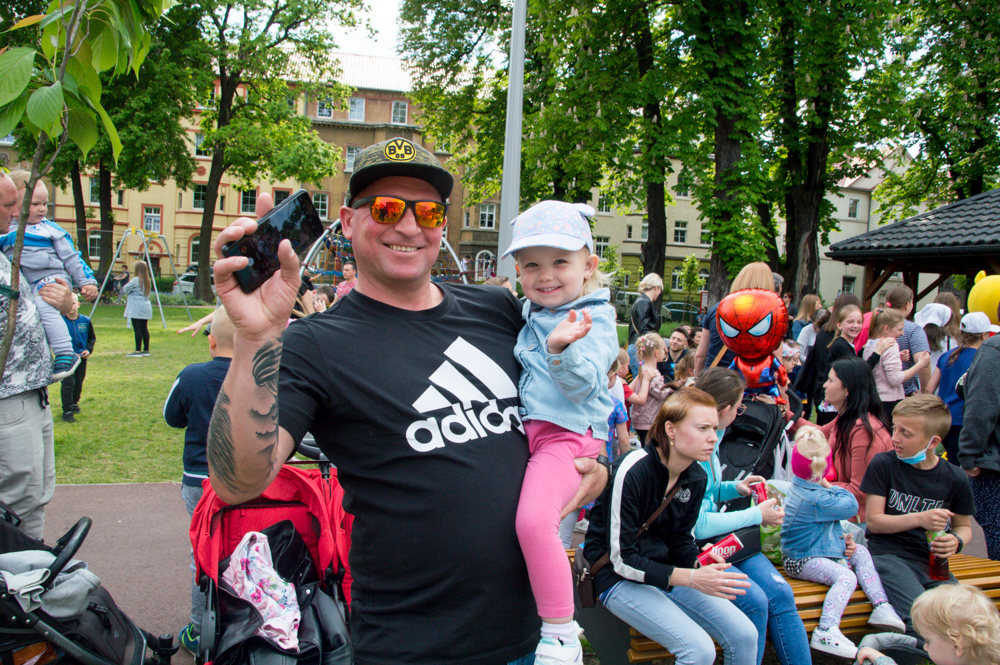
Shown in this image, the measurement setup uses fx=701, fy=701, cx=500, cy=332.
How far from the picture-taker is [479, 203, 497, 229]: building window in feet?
185

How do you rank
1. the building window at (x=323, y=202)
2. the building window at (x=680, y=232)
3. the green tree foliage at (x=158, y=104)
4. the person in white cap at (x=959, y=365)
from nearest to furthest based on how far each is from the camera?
the person in white cap at (x=959, y=365) < the green tree foliage at (x=158, y=104) < the building window at (x=323, y=202) < the building window at (x=680, y=232)

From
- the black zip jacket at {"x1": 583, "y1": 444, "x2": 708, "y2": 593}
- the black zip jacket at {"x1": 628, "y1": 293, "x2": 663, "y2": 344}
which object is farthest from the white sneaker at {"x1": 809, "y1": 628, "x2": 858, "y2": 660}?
the black zip jacket at {"x1": 628, "y1": 293, "x2": 663, "y2": 344}

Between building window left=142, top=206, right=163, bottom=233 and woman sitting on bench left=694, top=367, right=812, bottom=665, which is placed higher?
building window left=142, top=206, right=163, bottom=233

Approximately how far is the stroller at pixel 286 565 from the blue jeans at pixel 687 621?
1274 mm

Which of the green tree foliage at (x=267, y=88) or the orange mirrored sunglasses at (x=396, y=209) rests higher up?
the green tree foliage at (x=267, y=88)

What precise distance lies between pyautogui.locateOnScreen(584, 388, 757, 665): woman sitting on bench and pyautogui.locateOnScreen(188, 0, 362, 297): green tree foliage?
89.7 ft

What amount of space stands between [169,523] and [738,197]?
1341 cm

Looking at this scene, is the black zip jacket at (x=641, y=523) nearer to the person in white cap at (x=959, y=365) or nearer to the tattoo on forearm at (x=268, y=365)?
the tattoo on forearm at (x=268, y=365)

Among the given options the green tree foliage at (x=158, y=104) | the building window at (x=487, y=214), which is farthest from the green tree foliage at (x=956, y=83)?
the building window at (x=487, y=214)

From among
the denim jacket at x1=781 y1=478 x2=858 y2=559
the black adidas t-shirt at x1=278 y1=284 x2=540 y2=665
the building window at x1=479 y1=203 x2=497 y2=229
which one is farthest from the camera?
the building window at x1=479 y1=203 x2=497 y2=229

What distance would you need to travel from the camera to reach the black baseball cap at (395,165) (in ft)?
6.03

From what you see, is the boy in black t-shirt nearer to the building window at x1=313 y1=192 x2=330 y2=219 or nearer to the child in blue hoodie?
the child in blue hoodie

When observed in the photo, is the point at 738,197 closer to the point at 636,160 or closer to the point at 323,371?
the point at 636,160

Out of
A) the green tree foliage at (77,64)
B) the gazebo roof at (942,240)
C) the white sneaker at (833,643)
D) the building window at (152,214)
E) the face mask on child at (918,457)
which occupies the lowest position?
the white sneaker at (833,643)
